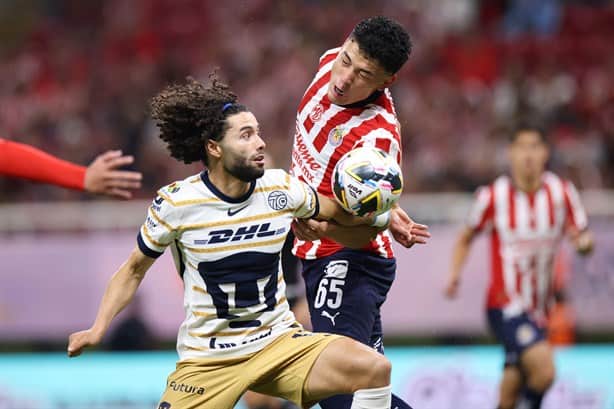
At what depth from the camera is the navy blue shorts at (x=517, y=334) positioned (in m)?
7.26

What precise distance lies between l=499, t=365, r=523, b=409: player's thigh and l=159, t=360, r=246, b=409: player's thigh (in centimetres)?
302

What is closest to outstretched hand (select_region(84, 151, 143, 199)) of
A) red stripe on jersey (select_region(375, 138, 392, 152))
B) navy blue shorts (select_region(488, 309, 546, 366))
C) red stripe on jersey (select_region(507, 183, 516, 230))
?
red stripe on jersey (select_region(375, 138, 392, 152))

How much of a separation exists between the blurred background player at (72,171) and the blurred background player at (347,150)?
85 cm

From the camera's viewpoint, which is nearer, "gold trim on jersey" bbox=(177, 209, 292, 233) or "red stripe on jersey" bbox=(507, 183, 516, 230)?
"gold trim on jersey" bbox=(177, 209, 292, 233)

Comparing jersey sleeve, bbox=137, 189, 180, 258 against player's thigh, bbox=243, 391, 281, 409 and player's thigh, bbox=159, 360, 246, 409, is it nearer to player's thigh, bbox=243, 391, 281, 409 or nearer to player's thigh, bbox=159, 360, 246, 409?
player's thigh, bbox=159, 360, 246, 409

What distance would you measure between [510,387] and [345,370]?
2941mm

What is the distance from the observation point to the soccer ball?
4.69 meters

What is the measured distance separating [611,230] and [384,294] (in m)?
5.65

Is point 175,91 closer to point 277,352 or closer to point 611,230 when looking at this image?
point 277,352

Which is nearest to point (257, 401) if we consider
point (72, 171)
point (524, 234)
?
point (524, 234)

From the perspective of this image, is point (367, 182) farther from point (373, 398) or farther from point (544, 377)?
point (544, 377)

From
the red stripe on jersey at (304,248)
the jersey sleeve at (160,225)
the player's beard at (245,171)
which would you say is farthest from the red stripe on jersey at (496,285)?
the jersey sleeve at (160,225)

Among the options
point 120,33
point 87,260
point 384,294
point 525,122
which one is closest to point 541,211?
point 525,122

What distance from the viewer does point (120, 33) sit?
49.2 ft
